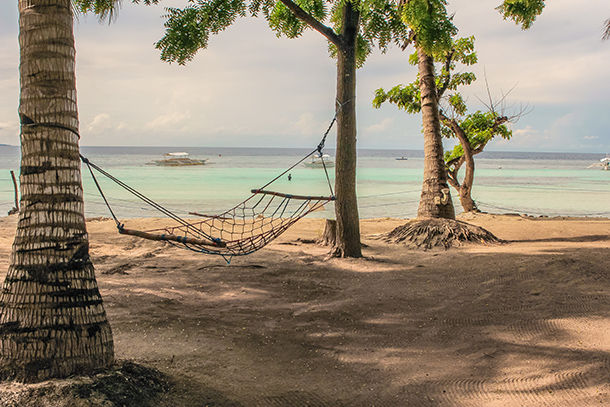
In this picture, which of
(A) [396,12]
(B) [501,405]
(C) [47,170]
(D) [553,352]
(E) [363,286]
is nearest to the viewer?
(C) [47,170]

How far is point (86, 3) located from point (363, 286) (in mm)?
5522

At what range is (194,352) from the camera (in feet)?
13.0

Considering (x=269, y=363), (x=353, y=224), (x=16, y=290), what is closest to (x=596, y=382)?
(x=269, y=363)

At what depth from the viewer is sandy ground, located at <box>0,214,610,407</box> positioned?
132 inches

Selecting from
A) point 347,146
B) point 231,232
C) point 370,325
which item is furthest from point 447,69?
point 370,325

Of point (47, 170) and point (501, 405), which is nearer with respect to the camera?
point (47, 170)

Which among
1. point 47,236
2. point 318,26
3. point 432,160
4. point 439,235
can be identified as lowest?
point 439,235

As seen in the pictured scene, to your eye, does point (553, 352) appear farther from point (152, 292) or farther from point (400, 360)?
point (152, 292)

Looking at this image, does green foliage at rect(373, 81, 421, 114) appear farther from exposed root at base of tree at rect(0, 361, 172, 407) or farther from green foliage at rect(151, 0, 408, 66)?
exposed root at base of tree at rect(0, 361, 172, 407)

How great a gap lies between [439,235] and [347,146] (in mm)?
2233

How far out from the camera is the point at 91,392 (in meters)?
2.79

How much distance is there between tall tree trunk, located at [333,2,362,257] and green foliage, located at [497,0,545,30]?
11.6 ft

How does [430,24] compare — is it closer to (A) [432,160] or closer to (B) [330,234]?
(A) [432,160]

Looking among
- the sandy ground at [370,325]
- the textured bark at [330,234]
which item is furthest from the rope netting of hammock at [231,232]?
the sandy ground at [370,325]
